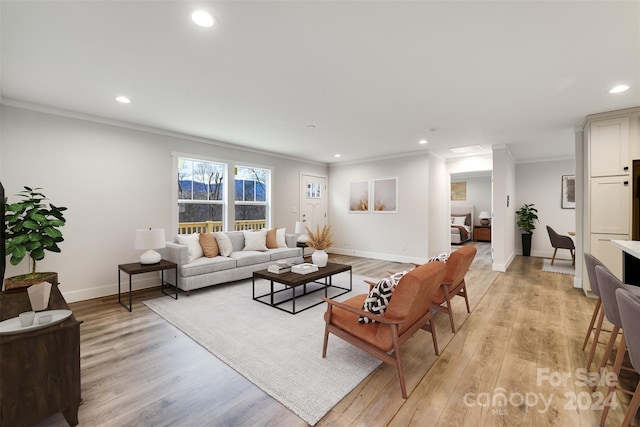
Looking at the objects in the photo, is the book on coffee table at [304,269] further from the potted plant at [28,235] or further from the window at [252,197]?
the potted plant at [28,235]

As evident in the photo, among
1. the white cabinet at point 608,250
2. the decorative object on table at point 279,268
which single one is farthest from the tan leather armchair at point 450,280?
the white cabinet at point 608,250

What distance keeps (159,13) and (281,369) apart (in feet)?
8.87

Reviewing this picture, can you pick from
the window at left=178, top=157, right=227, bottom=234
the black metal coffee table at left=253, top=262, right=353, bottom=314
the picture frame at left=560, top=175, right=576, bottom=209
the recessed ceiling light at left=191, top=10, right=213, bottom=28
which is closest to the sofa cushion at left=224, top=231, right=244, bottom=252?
the window at left=178, top=157, right=227, bottom=234

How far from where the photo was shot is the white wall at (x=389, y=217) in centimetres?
606

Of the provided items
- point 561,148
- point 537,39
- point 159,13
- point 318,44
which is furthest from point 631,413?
point 561,148

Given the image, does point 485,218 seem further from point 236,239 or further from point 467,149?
point 236,239

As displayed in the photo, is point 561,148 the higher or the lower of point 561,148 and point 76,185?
the higher

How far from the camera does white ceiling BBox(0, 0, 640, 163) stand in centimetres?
179

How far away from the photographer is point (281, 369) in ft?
6.95

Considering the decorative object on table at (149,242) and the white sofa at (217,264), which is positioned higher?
the decorative object on table at (149,242)

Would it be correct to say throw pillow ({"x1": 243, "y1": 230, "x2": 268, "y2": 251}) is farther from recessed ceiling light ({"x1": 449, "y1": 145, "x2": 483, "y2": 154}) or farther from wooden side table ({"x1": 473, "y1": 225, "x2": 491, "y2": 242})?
wooden side table ({"x1": 473, "y1": 225, "x2": 491, "y2": 242})

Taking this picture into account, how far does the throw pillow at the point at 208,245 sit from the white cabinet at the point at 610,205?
555cm

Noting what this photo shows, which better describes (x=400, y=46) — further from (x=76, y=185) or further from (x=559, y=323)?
(x=76, y=185)

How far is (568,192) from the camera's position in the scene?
6.66 meters
